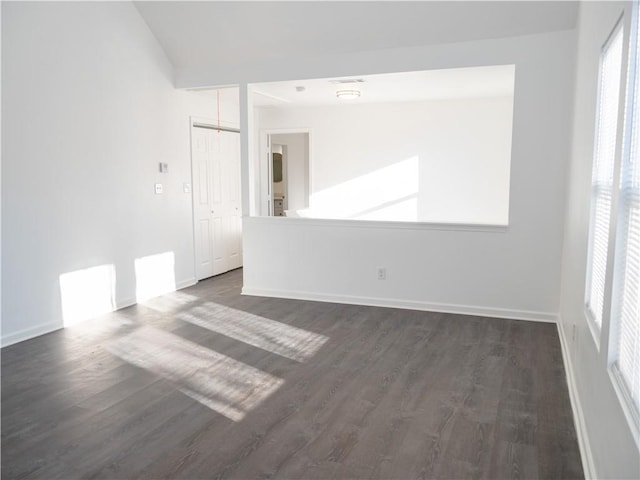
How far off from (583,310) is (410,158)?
5.02 m

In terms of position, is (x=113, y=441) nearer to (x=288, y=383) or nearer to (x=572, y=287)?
(x=288, y=383)

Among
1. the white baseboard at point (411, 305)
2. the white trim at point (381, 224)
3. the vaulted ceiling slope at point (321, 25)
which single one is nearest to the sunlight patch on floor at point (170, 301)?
the white baseboard at point (411, 305)

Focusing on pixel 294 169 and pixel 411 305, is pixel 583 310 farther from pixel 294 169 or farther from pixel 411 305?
pixel 294 169

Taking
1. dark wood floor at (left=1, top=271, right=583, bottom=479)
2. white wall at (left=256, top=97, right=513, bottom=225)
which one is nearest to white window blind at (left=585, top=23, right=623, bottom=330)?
dark wood floor at (left=1, top=271, right=583, bottom=479)

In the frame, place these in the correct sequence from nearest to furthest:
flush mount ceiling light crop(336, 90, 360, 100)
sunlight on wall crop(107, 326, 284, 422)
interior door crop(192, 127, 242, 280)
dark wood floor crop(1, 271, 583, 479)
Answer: dark wood floor crop(1, 271, 583, 479), sunlight on wall crop(107, 326, 284, 422), flush mount ceiling light crop(336, 90, 360, 100), interior door crop(192, 127, 242, 280)

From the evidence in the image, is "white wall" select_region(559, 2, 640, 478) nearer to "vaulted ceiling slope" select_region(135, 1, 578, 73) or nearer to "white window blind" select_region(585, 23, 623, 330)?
"white window blind" select_region(585, 23, 623, 330)

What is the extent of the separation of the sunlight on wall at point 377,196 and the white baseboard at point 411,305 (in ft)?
5.85

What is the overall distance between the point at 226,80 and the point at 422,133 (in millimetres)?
3139

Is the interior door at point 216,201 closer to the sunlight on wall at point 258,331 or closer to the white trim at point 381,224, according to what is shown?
the white trim at point 381,224

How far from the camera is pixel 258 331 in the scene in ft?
14.9

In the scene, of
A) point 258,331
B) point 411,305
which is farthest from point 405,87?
point 258,331

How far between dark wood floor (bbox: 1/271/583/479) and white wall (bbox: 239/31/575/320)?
0.41 metres

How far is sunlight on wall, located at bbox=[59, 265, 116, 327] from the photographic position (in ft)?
15.5

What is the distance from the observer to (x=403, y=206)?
7766 millimetres
